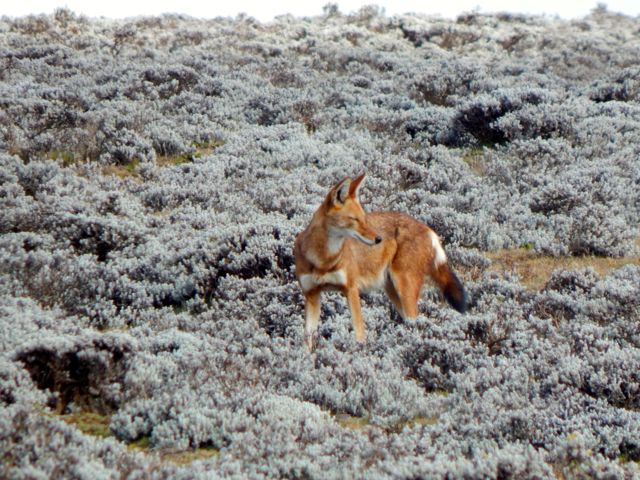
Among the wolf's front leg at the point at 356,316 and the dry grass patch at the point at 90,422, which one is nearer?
the dry grass patch at the point at 90,422

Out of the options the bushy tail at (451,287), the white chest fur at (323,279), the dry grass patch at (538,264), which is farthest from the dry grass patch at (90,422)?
the dry grass patch at (538,264)

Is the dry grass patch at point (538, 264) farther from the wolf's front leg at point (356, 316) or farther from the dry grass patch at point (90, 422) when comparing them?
the dry grass patch at point (90, 422)

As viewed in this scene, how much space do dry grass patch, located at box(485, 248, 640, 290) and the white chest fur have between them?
2.86 metres

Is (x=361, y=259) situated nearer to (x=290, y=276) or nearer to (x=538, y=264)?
(x=290, y=276)

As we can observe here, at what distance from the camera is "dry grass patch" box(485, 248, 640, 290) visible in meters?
9.27

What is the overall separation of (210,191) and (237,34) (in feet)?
59.1

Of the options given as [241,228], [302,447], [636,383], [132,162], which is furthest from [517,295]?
[132,162]

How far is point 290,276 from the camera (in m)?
8.94

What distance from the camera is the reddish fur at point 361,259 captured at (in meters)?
Result: 7.01

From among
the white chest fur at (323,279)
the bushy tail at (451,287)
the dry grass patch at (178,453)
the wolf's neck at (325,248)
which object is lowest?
the dry grass patch at (178,453)

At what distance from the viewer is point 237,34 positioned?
2883 cm

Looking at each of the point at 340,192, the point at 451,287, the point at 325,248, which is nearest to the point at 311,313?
the point at 325,248

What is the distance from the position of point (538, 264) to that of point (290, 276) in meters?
3.06

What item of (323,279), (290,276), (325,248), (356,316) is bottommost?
(290,276)
